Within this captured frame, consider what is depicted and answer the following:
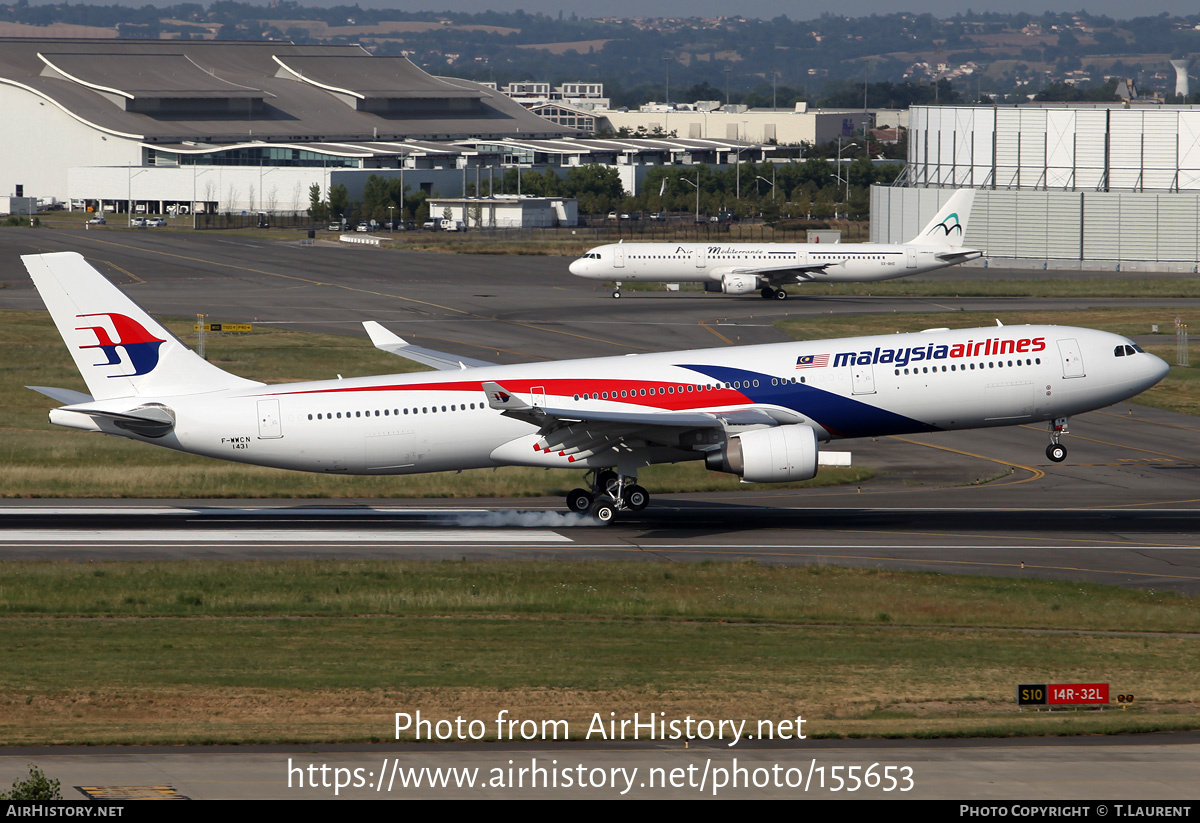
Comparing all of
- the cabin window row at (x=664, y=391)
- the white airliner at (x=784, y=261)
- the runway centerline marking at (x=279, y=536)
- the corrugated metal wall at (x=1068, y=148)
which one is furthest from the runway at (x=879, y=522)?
the corrugated metal wall at (x=1068, y=148)

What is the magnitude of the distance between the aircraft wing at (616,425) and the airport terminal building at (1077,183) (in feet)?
372

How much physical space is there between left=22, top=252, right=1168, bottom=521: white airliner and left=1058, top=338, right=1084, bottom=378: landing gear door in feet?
0.16

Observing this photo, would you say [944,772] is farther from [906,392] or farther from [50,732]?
[906,392]

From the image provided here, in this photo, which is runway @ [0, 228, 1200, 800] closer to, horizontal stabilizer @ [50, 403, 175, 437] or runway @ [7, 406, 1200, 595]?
runway @ [7, 406, 1200, 595]

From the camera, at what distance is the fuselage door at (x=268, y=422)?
44.9 m

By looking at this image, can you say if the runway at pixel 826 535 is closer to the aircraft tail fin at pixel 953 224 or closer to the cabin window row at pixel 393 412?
the cabin window row at pixel 393 412

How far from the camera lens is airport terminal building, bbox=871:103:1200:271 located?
143500 millimetres

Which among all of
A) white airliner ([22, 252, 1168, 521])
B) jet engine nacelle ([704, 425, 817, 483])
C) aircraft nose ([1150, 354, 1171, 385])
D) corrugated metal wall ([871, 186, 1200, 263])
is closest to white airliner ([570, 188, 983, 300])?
corrugated metal wall ([871, 186, 1200, 263])

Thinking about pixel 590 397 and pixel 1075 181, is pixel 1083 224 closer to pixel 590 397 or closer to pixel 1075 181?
pixel 1075 181

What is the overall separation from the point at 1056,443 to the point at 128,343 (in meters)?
31.2

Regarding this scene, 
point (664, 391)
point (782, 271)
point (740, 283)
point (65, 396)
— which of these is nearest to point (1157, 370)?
point (664, 391)

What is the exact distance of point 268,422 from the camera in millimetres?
44906

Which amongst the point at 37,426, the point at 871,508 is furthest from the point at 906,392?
the point at 37,426

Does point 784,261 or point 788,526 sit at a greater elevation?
point 784,261
